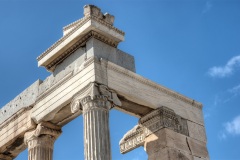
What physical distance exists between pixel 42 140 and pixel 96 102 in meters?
3.36

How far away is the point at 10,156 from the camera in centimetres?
1973

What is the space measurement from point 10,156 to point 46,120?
3199 millimetres

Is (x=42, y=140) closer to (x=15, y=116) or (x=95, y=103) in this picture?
(x=15, y=116)

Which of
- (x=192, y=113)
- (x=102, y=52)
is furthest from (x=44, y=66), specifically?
(x=192, y=113)

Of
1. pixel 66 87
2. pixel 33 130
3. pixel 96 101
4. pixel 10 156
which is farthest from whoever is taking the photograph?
pixel 10 156

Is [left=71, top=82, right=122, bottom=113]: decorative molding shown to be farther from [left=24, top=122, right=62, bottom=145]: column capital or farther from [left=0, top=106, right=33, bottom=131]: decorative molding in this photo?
[left=0, top=106, right=33, bottom=131]: decorative molding

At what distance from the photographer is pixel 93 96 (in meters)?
15.5

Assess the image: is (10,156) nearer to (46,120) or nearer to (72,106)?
(46,120)

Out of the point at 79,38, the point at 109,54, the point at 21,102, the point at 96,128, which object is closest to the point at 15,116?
the point at 21,102

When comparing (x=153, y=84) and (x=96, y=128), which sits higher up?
(x=153, y=84)

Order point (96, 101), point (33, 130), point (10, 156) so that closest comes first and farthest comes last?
point (96, 101), point (33, 130), point (10, 156)

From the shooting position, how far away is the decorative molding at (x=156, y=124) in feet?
58.4

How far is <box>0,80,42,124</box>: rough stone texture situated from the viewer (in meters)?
18.7

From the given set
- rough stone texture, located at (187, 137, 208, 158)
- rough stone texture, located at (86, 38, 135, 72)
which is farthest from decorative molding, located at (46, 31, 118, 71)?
rough stone texture, located at (187, 137, 208, 158)
